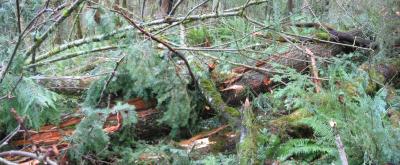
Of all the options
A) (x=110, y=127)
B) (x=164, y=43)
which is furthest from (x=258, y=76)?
(x=110, y=127)

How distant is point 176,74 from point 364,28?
10.8ft

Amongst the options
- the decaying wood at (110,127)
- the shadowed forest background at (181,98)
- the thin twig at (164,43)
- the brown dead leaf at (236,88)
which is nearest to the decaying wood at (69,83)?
the shadowed forest background at (181,98)

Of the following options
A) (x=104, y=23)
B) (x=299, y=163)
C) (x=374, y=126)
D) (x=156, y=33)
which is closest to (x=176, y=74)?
(x=156, y=33)

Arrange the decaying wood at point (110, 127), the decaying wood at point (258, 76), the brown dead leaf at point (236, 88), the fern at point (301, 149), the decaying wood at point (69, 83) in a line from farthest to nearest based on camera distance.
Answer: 1. the decaying wood at point (258, 76)
2. the brown dead leaf at point (236, 88)
3. the decaying wood at point (69, 83)
4. the decaying wood at point (110, 127)
5. the fern at point (301, 149)

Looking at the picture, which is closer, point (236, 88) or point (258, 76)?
point (236, 88)

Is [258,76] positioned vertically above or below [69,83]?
below

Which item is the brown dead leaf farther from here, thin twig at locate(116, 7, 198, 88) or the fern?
the fern

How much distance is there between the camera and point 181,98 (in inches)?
172

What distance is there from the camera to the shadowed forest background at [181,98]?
11.3 ft

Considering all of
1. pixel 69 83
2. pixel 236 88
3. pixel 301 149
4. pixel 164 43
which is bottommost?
pixel 301 149

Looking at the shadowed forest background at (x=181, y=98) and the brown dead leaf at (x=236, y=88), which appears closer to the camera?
the shadowed forest background at (x=181, y=98)

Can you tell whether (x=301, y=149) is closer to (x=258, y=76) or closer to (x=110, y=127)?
(x=258, y=76)

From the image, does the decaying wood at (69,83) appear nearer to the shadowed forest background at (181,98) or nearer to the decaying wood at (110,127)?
the shadowed forest background at (181,98)

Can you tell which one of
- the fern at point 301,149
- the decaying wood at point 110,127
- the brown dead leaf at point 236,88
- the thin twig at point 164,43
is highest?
the thin twig at point 164,43
